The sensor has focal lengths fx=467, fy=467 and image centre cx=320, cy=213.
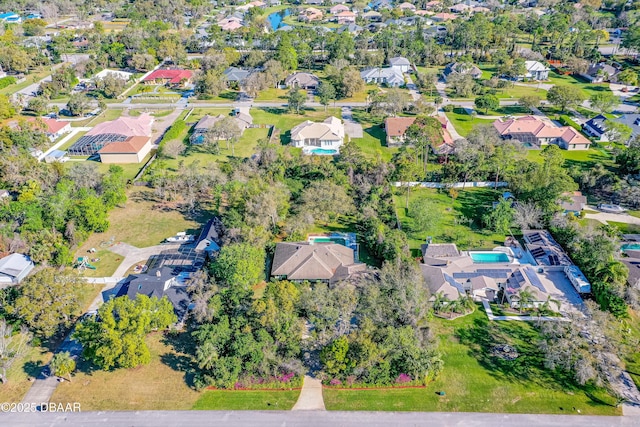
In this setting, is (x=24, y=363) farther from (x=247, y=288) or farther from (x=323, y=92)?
(x=323, y=92)

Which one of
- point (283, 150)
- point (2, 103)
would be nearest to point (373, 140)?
point (283, 150)

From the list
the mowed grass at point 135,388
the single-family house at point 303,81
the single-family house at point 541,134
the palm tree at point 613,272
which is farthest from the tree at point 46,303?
the single-family house at point 303,81

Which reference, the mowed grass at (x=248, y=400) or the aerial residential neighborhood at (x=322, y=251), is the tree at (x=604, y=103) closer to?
the aerial residential neighborhood at (x=322, y=251)

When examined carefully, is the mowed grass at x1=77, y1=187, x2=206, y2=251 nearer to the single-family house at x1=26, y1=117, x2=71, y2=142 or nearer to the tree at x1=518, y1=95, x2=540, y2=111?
the single-family house at x1=26, y1=117, x2=71, y2=142

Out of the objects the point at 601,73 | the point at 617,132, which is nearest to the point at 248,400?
the point at 617,132

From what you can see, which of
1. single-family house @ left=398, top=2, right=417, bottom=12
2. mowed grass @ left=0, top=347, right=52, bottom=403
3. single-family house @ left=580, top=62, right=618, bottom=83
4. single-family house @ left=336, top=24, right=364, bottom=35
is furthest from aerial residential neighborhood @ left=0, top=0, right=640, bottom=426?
single-family house @ left=398, top=2, right=417, bottom=12

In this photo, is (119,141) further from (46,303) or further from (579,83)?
(579,83)
